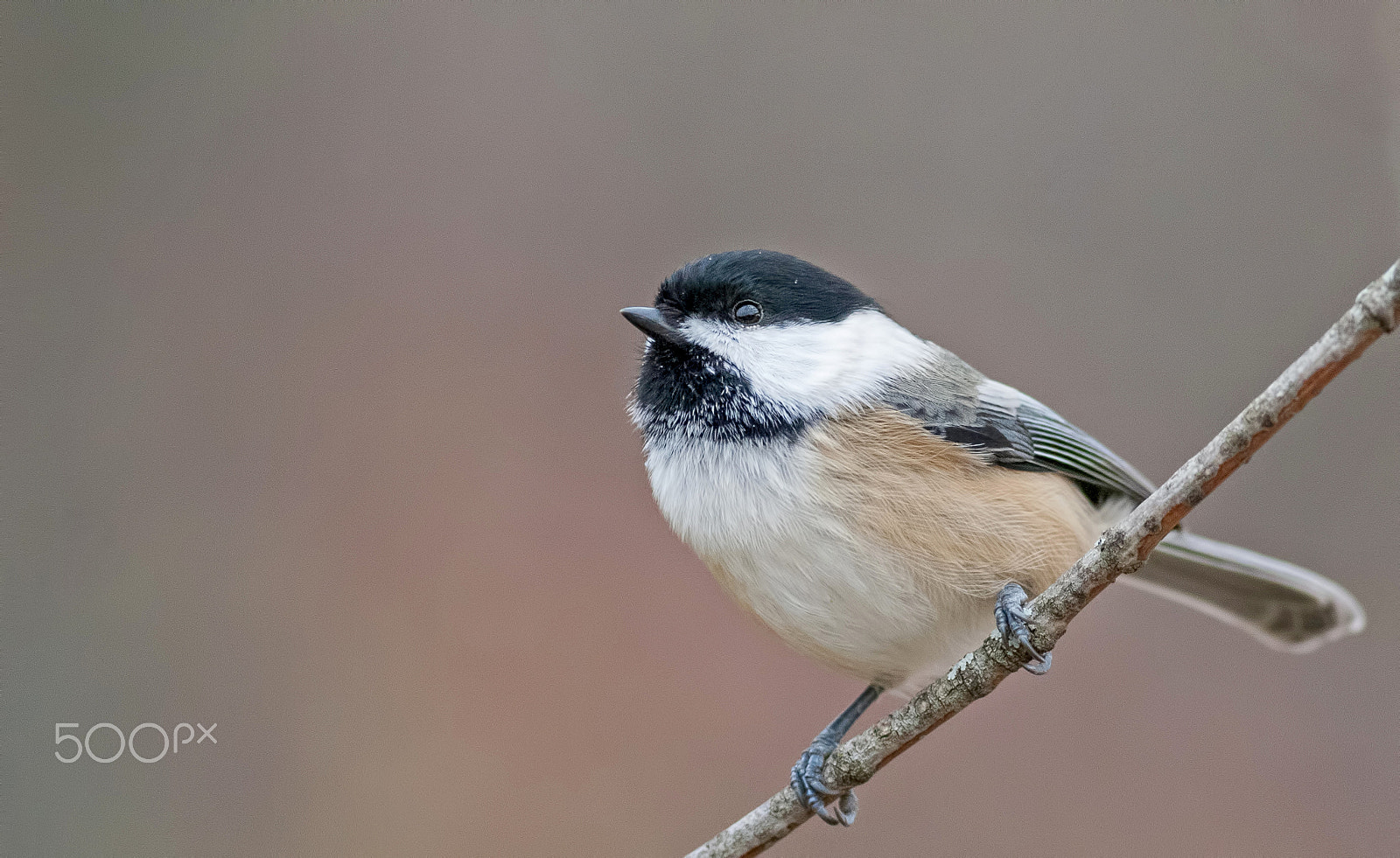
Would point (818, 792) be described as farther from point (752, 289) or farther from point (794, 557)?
point (752, 289)

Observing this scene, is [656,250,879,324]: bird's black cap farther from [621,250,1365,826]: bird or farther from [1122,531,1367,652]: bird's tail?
[1122,531,1367,652]: bird's tail

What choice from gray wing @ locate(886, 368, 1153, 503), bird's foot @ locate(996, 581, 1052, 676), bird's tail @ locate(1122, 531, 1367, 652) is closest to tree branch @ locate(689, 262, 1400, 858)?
bird's foot @ locate(996, 581, 1052, 676)

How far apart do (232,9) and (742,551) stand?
2926 mm

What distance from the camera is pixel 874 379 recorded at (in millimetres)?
1728

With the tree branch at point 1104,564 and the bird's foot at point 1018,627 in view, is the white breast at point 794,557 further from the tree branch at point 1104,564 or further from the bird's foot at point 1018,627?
the tree branch at point 1104,564

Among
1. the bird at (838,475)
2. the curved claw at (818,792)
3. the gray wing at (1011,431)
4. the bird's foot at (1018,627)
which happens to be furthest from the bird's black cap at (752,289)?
the curved claw at (818,792)

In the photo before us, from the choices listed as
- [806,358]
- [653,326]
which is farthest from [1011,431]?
[653,326]

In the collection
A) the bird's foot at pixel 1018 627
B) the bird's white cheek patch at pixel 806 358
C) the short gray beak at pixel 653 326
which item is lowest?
the bird's foot at pixel 1018 627

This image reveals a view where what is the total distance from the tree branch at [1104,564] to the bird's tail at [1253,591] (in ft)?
2.60

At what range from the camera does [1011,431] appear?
1.84m

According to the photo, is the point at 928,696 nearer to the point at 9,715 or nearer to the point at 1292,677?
the point at 1292,677

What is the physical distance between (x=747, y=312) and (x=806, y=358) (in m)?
0.13

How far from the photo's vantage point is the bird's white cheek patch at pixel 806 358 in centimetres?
166

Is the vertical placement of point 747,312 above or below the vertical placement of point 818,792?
above
